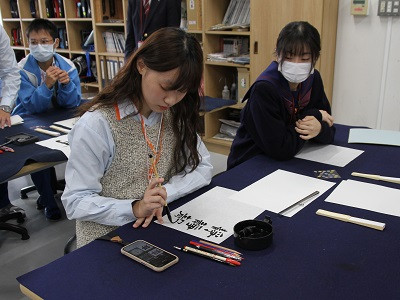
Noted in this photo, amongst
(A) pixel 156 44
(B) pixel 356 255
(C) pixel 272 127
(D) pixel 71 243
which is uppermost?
(A) pixel 156 44

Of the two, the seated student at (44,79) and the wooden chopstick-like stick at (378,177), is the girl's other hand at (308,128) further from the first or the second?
the seated student at (44,79)

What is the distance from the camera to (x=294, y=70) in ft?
5.53

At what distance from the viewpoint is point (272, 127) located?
1705 mm

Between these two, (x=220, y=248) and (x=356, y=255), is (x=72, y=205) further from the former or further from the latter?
(x=356, y=255)

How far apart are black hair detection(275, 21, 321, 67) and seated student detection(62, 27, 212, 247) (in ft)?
1.61

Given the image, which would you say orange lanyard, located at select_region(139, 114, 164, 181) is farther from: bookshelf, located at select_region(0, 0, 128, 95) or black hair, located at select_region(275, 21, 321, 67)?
bookshelf, located at select_region(0, 0, 128, 95)

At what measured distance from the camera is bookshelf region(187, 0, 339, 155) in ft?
10.3

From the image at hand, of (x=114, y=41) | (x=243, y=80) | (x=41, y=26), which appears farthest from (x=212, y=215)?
(x=114, y=41)

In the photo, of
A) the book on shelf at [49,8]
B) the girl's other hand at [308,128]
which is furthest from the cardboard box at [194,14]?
the girl's other hand at [308,128]

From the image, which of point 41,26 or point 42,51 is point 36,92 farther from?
point 41,26

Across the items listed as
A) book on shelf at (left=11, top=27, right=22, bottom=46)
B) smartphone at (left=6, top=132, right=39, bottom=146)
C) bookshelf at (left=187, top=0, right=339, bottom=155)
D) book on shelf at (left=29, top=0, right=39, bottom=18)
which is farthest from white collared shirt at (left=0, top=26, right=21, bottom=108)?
book on shelf at (left=11, top=27, right=22, bottom=46)

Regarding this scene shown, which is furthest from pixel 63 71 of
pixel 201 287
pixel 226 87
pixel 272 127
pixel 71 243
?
pixel 201 287

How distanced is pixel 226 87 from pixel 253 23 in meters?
0.72

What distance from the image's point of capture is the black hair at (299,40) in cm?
162
